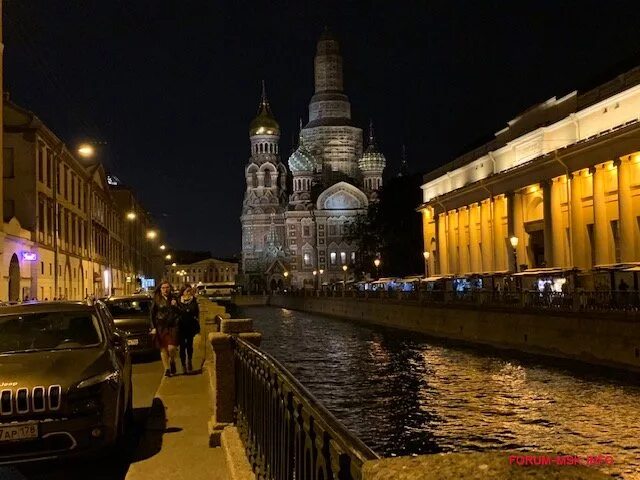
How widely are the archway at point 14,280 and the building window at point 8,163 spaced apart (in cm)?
560

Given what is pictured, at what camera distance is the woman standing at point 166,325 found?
16.4m

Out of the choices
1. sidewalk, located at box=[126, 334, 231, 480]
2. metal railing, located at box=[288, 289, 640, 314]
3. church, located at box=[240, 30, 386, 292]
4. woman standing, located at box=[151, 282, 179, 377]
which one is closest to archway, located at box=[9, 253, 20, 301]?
metal railing, located at box=[288, 289, 640, 314]

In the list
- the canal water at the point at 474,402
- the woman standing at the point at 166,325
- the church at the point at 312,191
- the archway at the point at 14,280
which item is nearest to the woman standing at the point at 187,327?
the woman standing at the point at 166,325

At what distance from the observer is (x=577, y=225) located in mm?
48438

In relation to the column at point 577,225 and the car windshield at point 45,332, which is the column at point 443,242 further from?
the car windshield at point 45,332

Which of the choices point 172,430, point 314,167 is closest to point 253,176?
point 314,167

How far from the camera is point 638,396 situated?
21.3m

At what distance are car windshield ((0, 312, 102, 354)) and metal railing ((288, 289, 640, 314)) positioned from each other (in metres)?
20.4

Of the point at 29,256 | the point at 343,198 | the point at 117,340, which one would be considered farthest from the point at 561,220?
the point at 343,198

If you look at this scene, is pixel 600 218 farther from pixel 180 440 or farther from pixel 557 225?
pixel 180 440

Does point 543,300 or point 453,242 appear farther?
point 453,242

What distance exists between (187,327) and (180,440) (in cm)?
777

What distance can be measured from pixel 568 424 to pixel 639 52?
3634cm

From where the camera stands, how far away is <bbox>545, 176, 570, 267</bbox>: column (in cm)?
5053
